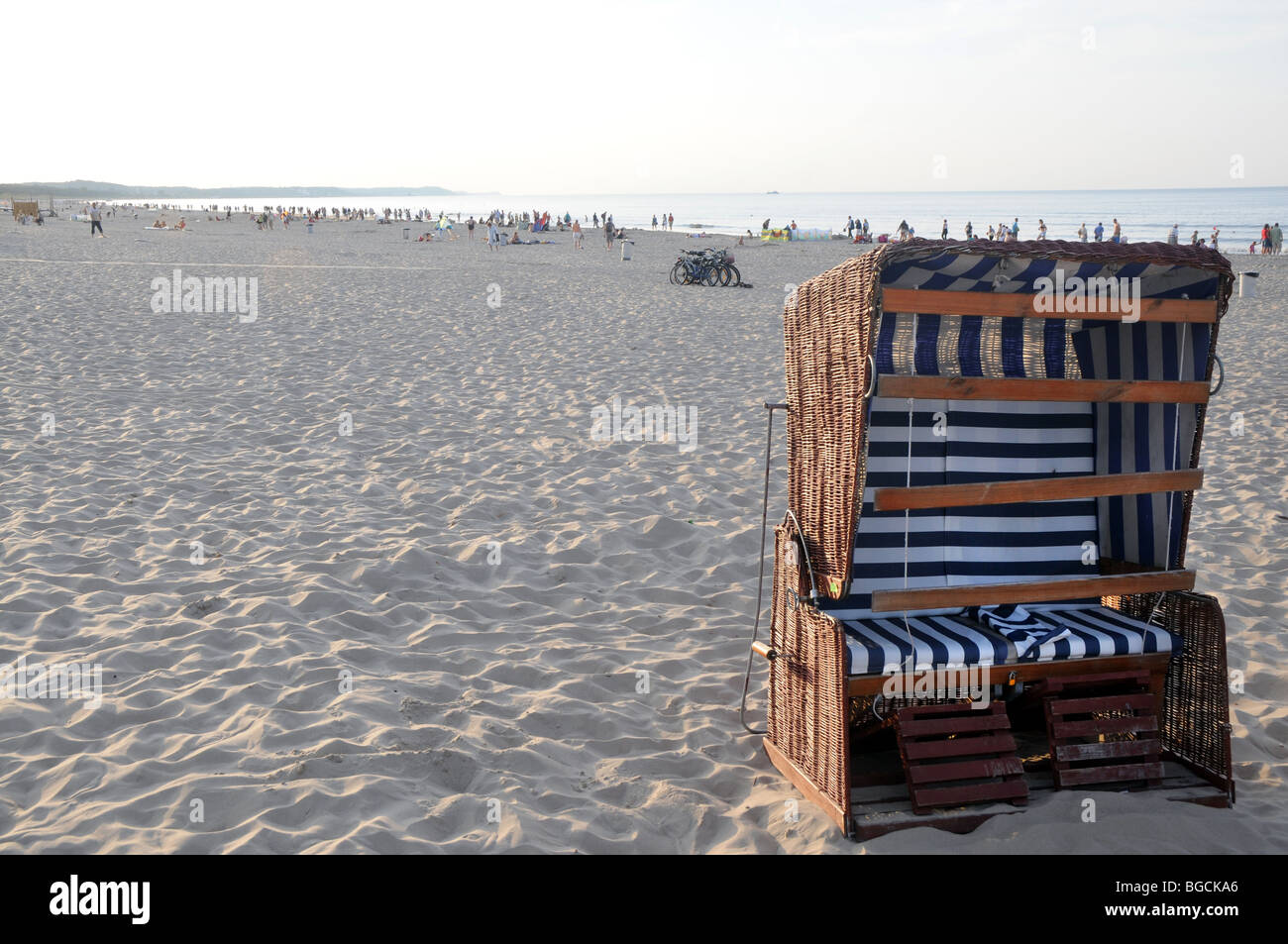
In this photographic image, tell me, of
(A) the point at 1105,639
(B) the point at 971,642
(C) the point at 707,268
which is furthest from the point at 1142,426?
(C) the point at 707,268

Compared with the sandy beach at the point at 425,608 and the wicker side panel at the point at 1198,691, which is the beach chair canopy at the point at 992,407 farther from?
the sandy beach at the point at 425,608

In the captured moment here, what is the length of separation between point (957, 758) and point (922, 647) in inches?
17.3

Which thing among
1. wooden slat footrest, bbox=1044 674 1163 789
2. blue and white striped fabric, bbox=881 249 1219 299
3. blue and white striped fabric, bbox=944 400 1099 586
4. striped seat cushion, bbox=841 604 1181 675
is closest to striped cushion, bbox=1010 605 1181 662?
striped seat cushion, bbox=841 604 1181 675

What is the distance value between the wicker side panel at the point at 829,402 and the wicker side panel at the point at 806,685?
0.12 meters

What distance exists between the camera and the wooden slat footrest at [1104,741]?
331 centimetres

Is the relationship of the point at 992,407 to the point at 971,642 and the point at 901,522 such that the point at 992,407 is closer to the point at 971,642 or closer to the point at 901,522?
the point at 901,522

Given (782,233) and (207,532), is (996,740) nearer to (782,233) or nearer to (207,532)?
(207,532)

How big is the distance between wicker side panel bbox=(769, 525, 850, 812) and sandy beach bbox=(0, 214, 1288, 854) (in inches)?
6.2

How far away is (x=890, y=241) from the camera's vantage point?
2.95 metres

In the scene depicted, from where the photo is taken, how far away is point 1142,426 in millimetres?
3695

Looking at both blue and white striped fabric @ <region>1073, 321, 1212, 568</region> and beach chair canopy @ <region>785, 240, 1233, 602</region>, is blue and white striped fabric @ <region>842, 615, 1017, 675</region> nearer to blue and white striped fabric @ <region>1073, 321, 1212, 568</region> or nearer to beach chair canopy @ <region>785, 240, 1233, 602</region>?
beach chair canopy @ <region>785, 240, 1233, 602</region>

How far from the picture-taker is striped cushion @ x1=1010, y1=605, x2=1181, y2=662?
3.31m

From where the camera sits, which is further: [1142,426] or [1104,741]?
[1142,426]
